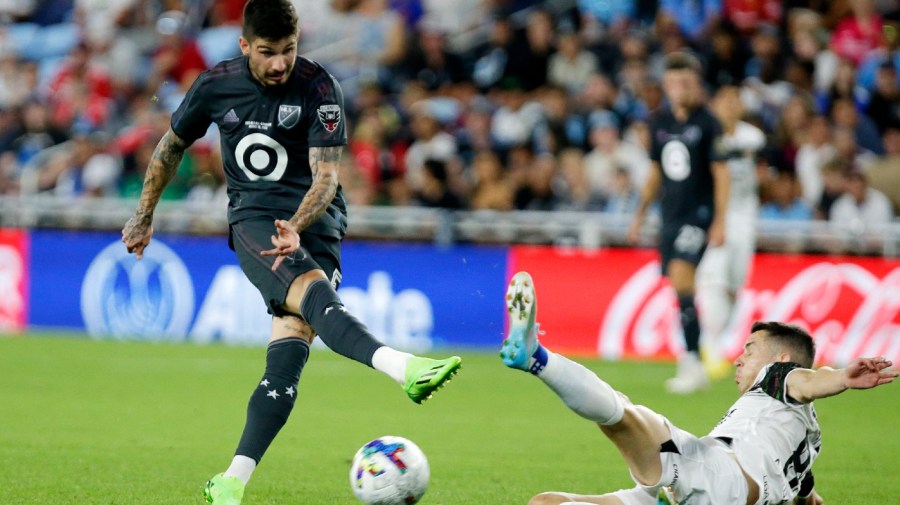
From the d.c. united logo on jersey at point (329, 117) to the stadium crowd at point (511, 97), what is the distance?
927cm

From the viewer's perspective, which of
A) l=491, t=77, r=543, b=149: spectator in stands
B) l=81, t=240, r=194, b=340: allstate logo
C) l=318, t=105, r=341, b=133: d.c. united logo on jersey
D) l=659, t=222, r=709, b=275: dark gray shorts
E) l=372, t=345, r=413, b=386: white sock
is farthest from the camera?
l=491, t=77, r=543, b=149: spectator in stands

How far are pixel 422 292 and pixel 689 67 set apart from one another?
490 centimetres

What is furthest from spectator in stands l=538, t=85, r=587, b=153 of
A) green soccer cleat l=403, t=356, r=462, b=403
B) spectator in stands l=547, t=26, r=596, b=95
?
green soccer cleat l=403, t=356, r=462, b=403

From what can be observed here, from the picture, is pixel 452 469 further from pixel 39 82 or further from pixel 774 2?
pixel 39 82

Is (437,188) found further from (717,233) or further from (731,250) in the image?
(717,233)

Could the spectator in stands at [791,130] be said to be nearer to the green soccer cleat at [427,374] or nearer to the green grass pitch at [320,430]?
the green grass pitch at [320,430]

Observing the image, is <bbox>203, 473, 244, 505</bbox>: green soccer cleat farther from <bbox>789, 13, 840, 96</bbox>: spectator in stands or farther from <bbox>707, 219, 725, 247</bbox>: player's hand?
<bbox>789, 13, 840, 96</bbox>: spectator in stands

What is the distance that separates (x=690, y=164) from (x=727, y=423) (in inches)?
257

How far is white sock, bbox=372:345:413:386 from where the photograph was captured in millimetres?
4945

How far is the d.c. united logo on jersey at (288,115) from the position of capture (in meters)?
5.71

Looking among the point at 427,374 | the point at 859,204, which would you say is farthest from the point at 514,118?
the point at 427,374

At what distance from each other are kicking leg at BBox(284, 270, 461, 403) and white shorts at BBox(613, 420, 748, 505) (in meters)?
0.82

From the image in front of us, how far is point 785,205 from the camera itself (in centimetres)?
1466

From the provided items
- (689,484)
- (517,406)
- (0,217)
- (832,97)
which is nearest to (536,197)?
(832,97)
